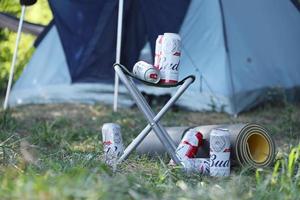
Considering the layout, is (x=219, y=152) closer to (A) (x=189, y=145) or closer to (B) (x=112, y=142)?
(A) (x=189, y=145)

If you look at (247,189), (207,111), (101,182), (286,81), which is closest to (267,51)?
(286,81)

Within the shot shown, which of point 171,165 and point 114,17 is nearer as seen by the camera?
point 171,165

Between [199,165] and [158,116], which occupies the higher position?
[158,116]

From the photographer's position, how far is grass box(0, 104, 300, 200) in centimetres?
257

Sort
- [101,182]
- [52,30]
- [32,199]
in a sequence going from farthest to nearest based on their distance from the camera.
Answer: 1. [52,30]
2. [101,182]
3. [32,199]

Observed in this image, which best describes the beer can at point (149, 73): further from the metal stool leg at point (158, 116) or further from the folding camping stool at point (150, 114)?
the metal stool leg at point (158, 116)

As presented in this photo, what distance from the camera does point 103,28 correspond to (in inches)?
317

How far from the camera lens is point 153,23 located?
780 cm

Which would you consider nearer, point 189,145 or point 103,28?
point 189,145

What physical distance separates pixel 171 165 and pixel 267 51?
4.19 m

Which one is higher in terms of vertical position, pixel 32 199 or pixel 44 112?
pixel 32 199

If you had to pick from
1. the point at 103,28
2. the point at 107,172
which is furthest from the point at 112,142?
the point at 103,28

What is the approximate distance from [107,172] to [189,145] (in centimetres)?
91

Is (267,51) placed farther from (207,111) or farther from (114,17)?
(114,17)
